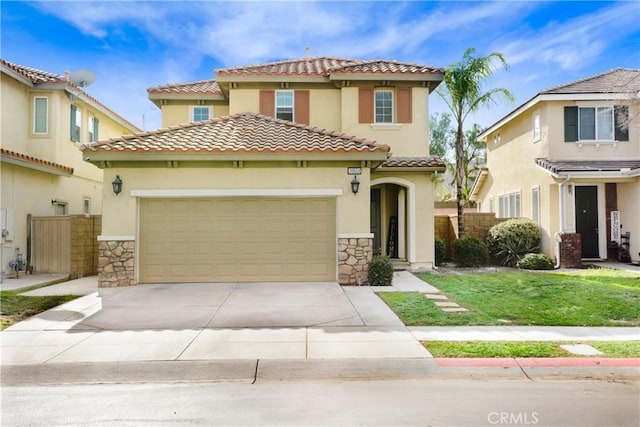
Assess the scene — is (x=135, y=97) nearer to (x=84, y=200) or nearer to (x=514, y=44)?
(x=84, y=200)

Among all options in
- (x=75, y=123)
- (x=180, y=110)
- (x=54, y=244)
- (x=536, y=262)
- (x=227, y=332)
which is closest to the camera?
(x=227, y=332)

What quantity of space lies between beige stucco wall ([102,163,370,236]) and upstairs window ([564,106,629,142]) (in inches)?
408

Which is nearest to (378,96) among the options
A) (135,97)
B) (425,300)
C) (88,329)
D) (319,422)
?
(425,300)

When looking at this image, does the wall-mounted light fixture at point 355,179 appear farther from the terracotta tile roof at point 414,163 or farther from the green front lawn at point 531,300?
the green front lawn at point 531,300

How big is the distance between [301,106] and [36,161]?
9249mm

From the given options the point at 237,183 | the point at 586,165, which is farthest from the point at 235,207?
the point at 586,165

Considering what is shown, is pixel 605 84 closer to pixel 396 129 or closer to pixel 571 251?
pixel 571 251

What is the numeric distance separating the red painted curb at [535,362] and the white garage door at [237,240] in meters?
5.90

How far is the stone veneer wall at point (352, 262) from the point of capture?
1097 centimetres

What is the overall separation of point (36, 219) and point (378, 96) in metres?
12.6

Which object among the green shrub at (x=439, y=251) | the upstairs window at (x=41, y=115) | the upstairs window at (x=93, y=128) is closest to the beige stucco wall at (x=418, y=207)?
the green shrub at (x=439, y=251)

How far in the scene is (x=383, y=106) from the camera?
15.0 metres

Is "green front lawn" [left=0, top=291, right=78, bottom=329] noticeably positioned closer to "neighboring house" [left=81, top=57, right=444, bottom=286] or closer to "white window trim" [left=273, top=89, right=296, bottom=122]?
"neighboring house" [left=81, top=57, right=444, bottom=286]

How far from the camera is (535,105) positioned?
54.8 feet
